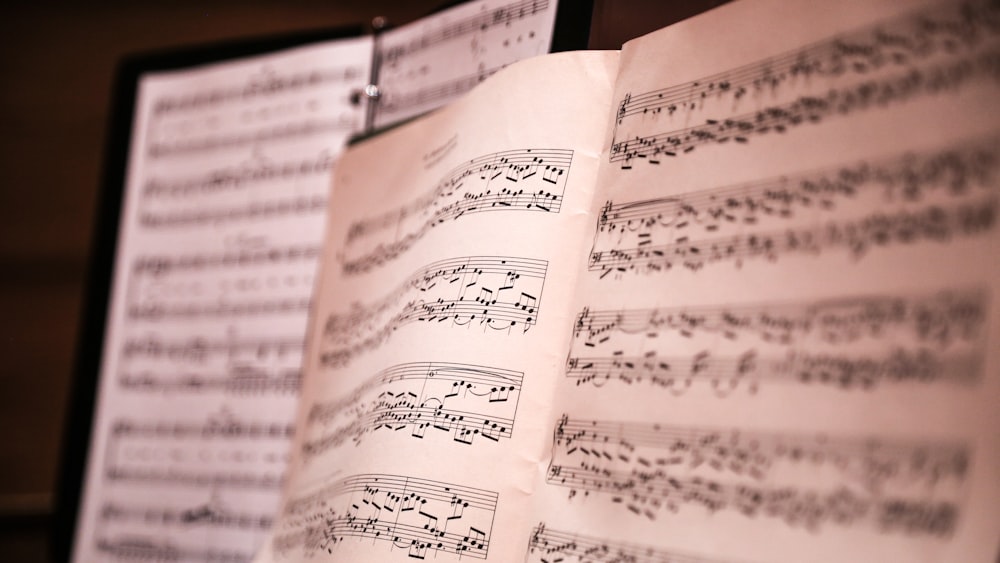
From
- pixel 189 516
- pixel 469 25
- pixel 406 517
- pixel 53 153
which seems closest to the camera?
pixel 406 517

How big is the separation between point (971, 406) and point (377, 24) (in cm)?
101

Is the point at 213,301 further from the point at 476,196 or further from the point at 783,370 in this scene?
the point at 783,370

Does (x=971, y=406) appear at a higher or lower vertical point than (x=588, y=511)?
higher

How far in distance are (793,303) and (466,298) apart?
330 mm

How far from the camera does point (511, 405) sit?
743 mm

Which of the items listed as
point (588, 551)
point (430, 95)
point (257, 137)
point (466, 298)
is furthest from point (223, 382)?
point (588, 551)

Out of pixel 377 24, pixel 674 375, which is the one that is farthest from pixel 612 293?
pixel 377 24

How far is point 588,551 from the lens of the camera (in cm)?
65

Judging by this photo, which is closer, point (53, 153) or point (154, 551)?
point (154, 551)

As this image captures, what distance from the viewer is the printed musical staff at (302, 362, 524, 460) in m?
0.75

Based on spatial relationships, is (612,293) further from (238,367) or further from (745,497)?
(238,367)

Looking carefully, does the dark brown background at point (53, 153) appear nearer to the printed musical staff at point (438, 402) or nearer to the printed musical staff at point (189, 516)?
the printed musical staff at point (189, 516)

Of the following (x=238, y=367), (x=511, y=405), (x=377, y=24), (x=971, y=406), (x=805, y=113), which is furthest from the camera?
(x=238, y=367)

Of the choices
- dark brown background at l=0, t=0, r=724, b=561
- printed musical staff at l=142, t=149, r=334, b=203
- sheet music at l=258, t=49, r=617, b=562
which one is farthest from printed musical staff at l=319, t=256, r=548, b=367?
dark brown background at l=0, t=0, r=724, b=561
